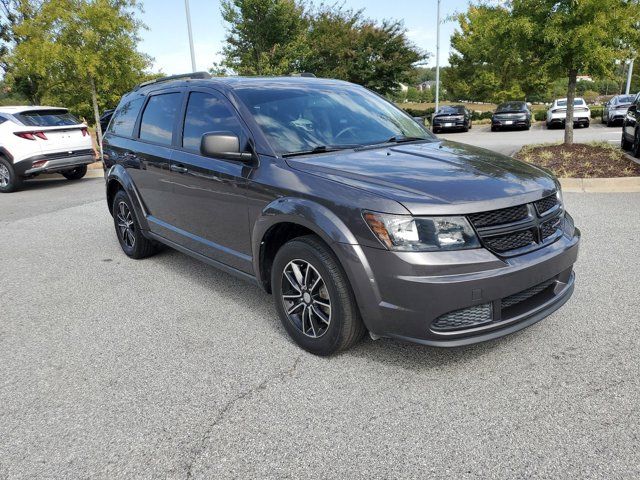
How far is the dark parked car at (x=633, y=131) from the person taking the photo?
1162 cm

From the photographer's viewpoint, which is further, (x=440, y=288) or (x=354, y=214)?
(x=354, y=214)

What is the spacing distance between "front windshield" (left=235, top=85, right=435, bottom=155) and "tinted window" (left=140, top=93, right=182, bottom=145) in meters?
0.97

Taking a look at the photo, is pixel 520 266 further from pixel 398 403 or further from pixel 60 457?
pixel 60 457

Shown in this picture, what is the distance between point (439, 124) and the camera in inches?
1072

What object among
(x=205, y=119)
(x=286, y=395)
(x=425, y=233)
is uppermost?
(x=205, y=119)

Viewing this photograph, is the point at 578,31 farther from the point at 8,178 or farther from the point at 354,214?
the point at 8,178

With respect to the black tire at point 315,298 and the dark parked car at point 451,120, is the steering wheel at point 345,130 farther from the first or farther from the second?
the dark parked car at point 451,120

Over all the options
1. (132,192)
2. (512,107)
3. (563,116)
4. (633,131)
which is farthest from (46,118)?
(563,116)

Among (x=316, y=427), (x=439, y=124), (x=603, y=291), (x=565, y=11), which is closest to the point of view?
(x=316, y=427)

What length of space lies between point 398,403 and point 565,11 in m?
10.7

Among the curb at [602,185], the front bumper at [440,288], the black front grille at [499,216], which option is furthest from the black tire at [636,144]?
the black front grille at [499,216]

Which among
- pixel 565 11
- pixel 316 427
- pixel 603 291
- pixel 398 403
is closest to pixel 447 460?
pixel 398 403

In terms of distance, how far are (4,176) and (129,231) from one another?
26.3 ft

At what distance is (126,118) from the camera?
554 cm
